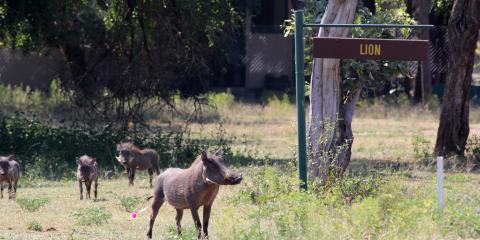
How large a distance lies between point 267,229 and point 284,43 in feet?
91.1

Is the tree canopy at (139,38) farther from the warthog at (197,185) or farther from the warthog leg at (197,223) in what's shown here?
the warthog leg at (197,223)

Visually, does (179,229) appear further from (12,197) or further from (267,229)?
(12,197)

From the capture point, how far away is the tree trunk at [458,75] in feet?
64.7

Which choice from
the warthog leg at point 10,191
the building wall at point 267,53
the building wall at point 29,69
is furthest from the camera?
the building wall at point 267,53

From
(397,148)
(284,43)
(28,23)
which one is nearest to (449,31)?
(397,148)

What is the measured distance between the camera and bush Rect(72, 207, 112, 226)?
1284 cm

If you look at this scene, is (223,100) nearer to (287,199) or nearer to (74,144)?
(74,144)

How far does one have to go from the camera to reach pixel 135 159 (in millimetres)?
17703

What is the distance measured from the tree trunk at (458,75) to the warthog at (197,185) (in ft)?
31.5

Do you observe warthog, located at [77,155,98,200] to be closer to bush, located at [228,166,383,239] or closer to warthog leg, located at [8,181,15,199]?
warthog leg, located at [8,181,15,199]

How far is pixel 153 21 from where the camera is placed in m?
21.3

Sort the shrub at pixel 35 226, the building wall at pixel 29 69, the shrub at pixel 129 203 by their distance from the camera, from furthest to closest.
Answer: the building wall at pixel 29 69
the shrub at pixel 129 203
the shrub at pixel 35 226

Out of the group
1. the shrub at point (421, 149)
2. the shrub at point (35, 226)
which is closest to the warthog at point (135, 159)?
the shrub at point (35, 226)

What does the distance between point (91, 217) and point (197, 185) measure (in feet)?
7.77
